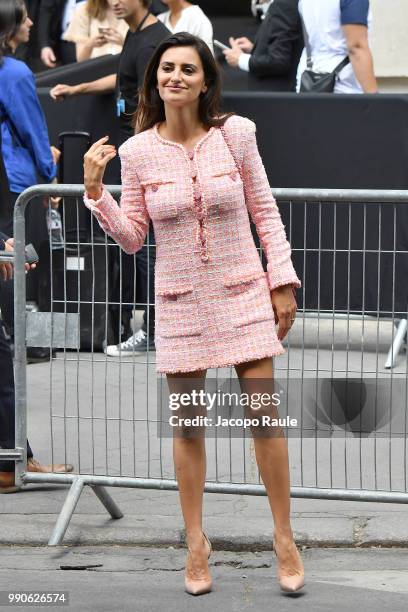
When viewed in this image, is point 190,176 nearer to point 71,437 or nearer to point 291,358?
point 291,358

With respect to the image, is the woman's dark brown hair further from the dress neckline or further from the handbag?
the handbag

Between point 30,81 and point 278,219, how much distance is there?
2.97 m

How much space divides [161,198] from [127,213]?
169mm

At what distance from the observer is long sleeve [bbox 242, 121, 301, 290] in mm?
4859

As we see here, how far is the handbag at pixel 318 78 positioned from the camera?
8.88 metres

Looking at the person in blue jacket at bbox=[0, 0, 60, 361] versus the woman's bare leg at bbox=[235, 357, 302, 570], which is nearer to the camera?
the woman's bare leg at bbox=[235, 357, 302, 570]

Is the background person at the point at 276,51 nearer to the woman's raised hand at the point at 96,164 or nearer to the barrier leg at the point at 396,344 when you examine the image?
the barrier leg at the point at 396,344

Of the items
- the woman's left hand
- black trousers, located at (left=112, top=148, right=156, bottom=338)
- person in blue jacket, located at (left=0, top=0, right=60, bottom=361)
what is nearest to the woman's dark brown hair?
the woman's left hand

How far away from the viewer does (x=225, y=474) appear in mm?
6242

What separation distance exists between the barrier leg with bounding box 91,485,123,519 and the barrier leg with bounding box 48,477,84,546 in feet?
0.23

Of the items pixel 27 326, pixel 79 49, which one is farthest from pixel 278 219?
pixel 79 49

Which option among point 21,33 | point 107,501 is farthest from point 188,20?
point 107,501

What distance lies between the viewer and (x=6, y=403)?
6098mm

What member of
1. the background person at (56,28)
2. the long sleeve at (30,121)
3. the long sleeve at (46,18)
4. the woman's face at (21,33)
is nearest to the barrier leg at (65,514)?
the long sleeve at (30,121)
